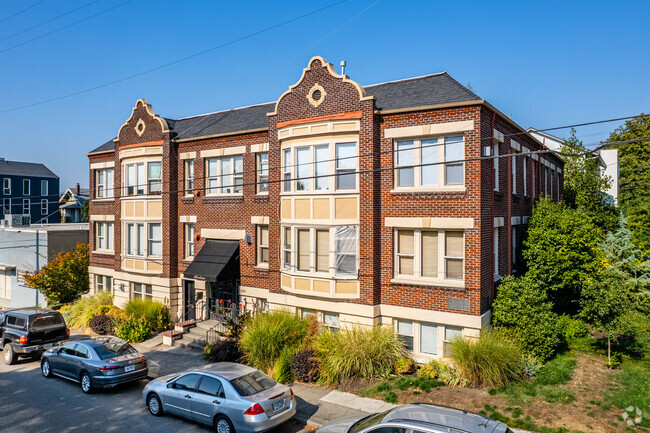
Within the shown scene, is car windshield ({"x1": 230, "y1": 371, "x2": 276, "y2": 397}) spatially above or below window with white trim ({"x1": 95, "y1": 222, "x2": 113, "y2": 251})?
below

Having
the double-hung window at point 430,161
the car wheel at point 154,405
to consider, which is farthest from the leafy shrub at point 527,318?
the car wheel at point 154,405

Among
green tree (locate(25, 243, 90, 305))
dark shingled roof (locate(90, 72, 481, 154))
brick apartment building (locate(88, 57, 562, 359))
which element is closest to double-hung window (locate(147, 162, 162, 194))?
brick apartment building (locate(88, 57, 562, 359))

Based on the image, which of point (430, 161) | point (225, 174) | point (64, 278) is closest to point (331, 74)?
point (430, 161)

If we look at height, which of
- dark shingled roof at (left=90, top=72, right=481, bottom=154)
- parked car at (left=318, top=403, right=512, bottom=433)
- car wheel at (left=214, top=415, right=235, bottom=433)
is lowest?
car wheel at (left=214, top=415, right=235, bottom=433)

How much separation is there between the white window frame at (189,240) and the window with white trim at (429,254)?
10800 mm

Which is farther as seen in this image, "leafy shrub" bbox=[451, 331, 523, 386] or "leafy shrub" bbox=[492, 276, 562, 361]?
"leafy shrub" bbox=[492, 276, 562, 361]

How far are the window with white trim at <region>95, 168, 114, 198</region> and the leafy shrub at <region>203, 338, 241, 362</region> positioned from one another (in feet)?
41.3

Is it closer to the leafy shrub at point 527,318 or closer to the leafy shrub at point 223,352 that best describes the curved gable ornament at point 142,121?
the leafy shrub at point 223,352

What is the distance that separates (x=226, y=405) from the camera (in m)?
9.98

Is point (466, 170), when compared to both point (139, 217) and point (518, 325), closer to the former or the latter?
point (518, 325)

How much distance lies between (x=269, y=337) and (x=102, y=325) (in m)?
10.4

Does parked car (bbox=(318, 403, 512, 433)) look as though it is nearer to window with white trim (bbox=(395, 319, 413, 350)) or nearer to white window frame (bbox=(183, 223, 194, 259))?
window with white trim (bbox=(395, 319, 413, 350))

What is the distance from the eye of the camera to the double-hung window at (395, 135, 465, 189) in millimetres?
13805

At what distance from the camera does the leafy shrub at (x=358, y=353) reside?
1302 cm
